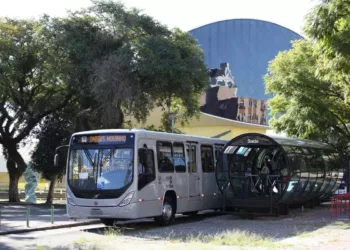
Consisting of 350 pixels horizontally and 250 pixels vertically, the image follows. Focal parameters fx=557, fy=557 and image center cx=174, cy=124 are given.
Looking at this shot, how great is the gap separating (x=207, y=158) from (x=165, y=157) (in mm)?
3716

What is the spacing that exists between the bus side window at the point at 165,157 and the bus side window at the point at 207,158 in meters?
2.81

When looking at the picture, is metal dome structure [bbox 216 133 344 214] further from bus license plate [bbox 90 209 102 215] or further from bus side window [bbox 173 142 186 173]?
bus license plate [bbox 90 209 102 215]

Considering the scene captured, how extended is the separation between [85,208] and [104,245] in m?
5.20

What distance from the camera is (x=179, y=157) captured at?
19.7 metres

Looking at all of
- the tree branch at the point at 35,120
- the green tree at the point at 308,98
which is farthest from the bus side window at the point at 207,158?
the tree branch at the point at 35,120

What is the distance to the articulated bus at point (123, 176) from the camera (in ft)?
54.9

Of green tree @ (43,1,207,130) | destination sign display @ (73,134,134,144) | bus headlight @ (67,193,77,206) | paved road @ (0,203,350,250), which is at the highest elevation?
green tree @ (43,1,207,130)

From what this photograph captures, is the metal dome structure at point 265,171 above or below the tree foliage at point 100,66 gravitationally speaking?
below

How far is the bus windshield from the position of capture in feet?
Answer: 55.3

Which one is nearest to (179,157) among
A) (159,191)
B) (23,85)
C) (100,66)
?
(159,191)

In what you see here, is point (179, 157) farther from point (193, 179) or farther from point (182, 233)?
point (182, 233)

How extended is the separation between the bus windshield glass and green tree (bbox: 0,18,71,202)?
1249cm

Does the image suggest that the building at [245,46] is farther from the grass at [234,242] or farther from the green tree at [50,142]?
the grass at [234,242]

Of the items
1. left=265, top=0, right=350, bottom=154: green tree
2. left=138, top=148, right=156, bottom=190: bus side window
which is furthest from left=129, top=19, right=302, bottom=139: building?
left=138, top=148, right=156, bottom=190: bus side window
